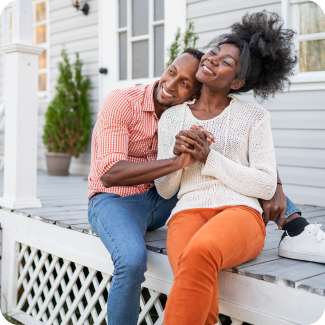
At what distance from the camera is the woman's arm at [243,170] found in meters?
1.71

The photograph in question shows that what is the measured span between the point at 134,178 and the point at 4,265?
1.75 meters

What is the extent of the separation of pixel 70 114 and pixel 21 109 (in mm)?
2554

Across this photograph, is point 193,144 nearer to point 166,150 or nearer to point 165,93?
point 166,150

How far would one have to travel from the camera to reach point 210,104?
191cm

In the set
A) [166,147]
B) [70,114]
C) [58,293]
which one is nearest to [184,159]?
[166,147]

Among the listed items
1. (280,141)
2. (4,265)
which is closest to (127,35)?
(280,141)

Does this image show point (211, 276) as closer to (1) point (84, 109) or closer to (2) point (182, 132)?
(2) point (182, 132)

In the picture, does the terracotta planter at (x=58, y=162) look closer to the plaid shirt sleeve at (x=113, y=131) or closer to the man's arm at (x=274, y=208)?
the plaid shirt sleeve at (x=113, y=131)

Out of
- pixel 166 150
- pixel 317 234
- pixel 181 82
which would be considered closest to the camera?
pixel 317 234

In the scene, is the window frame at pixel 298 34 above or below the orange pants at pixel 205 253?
above

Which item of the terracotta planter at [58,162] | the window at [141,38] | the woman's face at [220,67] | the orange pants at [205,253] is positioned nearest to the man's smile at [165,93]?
the woman's face at [220,67]

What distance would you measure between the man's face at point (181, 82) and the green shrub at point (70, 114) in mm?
3532

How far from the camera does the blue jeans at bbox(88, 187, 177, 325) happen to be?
1.68m

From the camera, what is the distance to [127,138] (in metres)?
1.94
